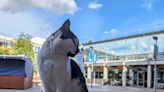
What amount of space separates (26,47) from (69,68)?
1578 inches

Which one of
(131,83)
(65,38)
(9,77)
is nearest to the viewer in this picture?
(65,38)

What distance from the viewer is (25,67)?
2247cm

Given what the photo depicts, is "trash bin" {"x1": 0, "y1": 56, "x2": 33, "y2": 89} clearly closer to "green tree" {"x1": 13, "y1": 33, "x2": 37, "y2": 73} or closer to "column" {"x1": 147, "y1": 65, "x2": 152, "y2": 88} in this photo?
"column" {"x1": 147, "y1": 65, "x2": 152, "y2": 88}

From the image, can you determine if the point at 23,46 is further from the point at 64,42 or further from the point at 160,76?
the point at 64,42

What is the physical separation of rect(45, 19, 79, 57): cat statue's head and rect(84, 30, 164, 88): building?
3238 centimetres

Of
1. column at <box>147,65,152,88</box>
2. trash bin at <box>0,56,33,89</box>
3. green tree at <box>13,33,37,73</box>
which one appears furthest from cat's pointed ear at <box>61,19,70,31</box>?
green tree at <box>13,33,37,73</box>

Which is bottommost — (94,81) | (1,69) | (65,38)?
(94,81)

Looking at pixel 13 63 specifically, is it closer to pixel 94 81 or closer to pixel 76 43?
pixel 76 43

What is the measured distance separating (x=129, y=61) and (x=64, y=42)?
36.7 metres

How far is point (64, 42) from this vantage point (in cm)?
385

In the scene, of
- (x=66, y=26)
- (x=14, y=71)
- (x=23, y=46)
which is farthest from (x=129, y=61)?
(x=66, y=26)

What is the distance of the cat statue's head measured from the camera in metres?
3.85

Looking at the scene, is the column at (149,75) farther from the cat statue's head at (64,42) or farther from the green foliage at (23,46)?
the cat statue's head at (64,42)

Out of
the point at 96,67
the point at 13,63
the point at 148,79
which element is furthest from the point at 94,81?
the point at 13,63
